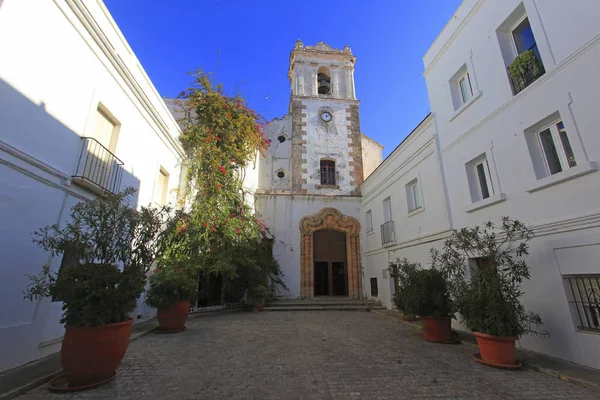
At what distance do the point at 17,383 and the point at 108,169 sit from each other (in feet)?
12.6

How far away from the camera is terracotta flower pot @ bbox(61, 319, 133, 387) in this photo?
329 centimetres

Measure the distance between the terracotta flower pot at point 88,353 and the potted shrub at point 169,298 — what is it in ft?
10.2

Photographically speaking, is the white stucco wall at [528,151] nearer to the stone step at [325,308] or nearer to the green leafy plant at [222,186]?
the stone step at [325,308]

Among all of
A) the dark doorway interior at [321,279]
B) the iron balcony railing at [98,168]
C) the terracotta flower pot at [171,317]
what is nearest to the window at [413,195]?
the dark doorway interior at [321,279]

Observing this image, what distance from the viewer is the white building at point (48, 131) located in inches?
153

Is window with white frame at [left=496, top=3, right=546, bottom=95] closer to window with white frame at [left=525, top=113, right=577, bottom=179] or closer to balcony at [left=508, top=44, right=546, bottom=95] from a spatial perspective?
balcony at [left=508, top=44, right=546, bottom=95]

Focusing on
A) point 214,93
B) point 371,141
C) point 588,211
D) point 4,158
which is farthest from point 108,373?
point 371,141

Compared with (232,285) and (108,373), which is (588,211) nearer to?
(108,373)

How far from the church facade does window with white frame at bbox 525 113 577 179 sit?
860cm

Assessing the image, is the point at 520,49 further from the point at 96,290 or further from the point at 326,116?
the point at 326,116

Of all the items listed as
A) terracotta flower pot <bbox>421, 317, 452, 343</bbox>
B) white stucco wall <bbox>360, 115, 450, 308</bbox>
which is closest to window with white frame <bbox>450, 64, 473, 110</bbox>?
white stucco wall <bbox>360, 115, 450, 308</bbox>

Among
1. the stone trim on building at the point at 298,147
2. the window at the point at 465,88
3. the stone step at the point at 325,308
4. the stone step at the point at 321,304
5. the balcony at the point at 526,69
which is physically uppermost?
the stone trim on building at the point at 298,147

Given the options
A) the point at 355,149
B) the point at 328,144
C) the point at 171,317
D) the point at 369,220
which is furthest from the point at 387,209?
the point at 171,317

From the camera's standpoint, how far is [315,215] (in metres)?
13.2
